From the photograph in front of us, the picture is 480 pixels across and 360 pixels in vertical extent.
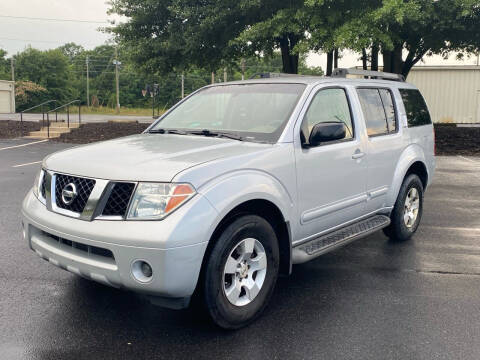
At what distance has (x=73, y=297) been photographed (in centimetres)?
418

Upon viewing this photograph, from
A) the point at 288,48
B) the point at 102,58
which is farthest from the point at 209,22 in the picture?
the point at 102,58

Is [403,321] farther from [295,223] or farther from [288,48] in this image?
[288,48]

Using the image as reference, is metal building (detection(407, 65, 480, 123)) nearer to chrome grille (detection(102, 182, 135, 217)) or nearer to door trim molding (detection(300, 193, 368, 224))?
door trim molding (detection(300, 193, 368, 224))

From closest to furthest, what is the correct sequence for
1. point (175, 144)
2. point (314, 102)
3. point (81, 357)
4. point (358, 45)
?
point (81, 357)
point (175, 144)
point (314, 102)
point (358, 45)

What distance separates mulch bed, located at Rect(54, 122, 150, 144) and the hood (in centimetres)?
1564

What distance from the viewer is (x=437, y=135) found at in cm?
1884

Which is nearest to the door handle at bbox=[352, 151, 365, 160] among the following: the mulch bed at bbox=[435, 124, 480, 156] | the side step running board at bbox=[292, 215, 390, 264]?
the side step running board at bbox=[292, 215, 390, 264]

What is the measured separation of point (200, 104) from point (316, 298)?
2249mm

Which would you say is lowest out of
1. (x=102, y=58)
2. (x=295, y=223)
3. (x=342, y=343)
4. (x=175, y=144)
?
(x=342, y=343)

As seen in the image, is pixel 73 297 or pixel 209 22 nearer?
pixel 73 297

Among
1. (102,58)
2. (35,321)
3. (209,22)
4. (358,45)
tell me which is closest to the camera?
(35,321)

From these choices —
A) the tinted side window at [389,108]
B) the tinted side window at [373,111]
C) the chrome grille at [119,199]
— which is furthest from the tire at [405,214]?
the chrome grille at [119,199]

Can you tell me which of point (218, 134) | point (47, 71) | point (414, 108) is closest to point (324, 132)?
point (218, 134)

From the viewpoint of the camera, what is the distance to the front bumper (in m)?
3.06
